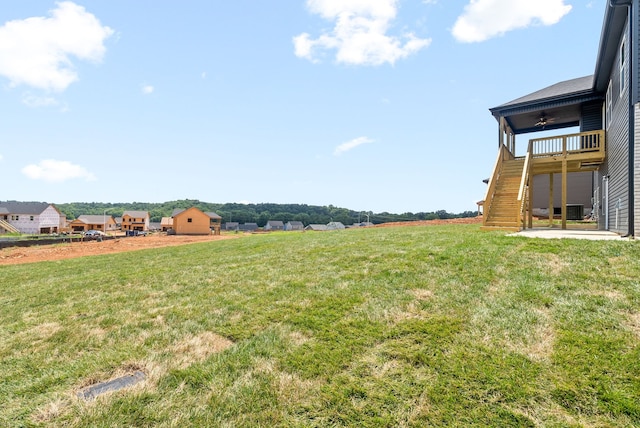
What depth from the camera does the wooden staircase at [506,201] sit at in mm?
9797

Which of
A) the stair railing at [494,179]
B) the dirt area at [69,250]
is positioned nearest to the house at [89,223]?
the dirt area at [69,250]

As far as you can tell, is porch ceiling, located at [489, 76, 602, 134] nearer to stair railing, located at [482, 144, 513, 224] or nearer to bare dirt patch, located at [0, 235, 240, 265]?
stair railing, located at [482, 144, 513, 224]

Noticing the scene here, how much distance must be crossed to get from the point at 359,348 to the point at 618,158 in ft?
31.7

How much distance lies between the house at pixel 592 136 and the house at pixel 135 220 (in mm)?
66426

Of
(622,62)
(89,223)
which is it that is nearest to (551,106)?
(622,62)

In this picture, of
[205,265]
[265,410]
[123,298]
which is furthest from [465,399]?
[205,265]

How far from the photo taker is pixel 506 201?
10.8 meters

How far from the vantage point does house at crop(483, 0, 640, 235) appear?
23.2 feet

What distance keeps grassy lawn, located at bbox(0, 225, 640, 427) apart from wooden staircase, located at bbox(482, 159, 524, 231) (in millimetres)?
3912

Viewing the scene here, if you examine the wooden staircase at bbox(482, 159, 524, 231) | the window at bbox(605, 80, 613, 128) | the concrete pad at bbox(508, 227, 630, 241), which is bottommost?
the concrete pad at bbox(508, 227, 630, 241)

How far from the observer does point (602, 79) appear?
34.6 feet

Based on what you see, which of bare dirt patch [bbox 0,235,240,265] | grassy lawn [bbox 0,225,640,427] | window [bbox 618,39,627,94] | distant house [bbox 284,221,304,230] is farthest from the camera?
distant house [bbox 284,221,304,230]

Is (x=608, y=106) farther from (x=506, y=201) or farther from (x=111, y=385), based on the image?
(x=111, y=385)

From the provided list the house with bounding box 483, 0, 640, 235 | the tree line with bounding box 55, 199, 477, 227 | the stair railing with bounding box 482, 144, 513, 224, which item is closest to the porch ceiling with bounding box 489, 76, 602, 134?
the house with bounding box 483, 0, 640, 235
